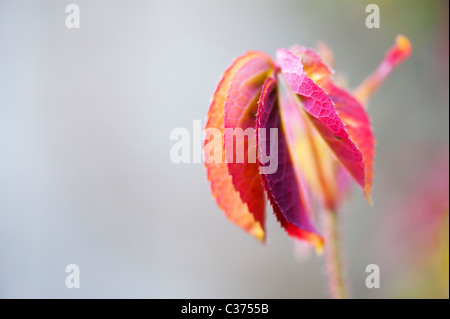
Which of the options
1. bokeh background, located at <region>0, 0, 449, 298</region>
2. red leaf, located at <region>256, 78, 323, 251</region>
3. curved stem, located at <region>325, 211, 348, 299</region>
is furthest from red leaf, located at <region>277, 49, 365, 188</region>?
bokeh background, located at <region>0, 0, 449, 298</region>

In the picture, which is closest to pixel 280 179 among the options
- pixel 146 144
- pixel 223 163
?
pixel 223 163

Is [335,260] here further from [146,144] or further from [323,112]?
[146,144]

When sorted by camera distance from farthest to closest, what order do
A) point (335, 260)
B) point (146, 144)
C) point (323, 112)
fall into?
point (146, 144) < point (335, 260) < point (323, 112)

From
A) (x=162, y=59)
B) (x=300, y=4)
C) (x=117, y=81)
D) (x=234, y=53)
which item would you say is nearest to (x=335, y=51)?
(x=300, y=4)

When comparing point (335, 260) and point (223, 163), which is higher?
point (223, 163)

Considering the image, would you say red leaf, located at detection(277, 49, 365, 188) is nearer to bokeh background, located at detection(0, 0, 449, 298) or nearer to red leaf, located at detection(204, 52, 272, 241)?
red leaf, located at detection(204, 52, 272, 241)
